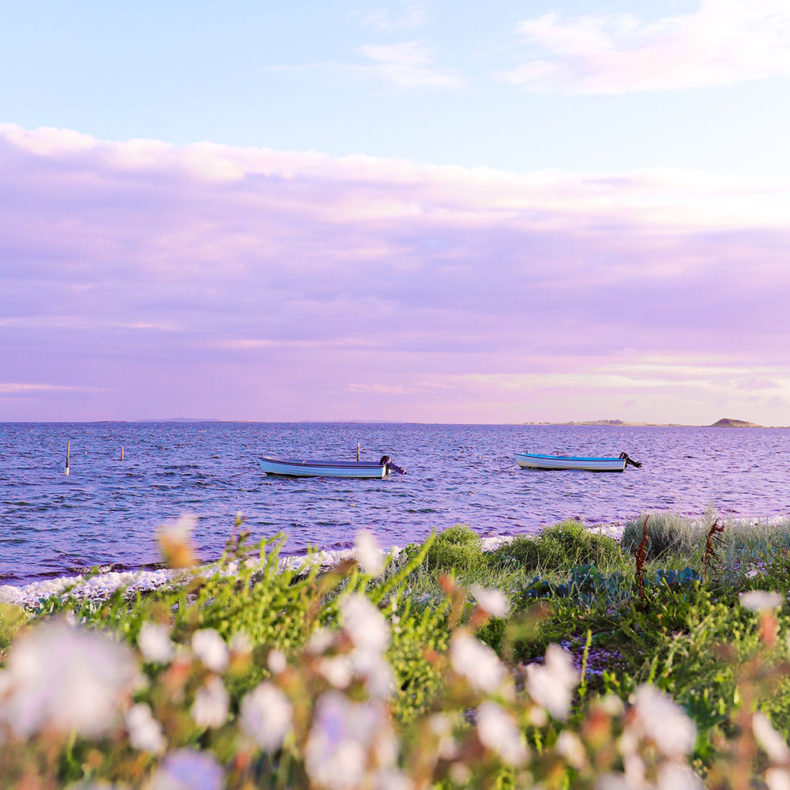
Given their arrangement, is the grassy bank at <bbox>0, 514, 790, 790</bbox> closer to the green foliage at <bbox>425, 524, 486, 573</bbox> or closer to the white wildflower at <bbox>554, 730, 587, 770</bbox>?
the white wildflower at <bbox>554, 730, 587, 770</bbox>

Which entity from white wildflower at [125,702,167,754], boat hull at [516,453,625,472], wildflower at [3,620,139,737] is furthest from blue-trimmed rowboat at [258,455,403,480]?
wildflower at [3,620,139,737]

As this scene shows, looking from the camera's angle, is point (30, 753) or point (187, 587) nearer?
point (30, 753)

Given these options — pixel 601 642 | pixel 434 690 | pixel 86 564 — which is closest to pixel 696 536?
pixel 601 642

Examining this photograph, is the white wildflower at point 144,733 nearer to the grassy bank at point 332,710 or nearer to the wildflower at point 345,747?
the grassy bank at point 332,710

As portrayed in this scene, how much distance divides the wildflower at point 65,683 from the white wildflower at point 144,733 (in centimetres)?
21

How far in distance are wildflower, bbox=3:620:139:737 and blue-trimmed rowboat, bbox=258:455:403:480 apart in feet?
140

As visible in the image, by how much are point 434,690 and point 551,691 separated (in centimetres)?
131

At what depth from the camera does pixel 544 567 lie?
13.0 meters

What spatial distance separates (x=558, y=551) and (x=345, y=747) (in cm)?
1236

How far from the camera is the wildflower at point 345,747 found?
1580mm

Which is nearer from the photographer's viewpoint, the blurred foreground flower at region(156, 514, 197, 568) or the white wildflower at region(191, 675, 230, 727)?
the white wildflower at region(191, 675, 230, 727)

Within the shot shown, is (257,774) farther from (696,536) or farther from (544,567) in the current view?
(696,536)

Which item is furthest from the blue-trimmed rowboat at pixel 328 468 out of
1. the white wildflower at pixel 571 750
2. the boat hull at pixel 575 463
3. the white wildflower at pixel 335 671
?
the white wildflower at pixel 571 750

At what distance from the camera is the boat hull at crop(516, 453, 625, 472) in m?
54.6
